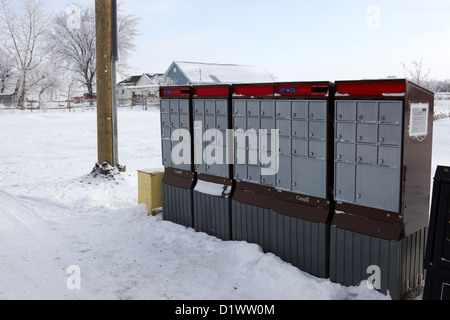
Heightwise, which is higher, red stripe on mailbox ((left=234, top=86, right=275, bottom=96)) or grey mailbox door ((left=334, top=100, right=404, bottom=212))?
red stripe on mailbox ((left=234, top=86, right=275, bottom=96))

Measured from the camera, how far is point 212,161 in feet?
21.5

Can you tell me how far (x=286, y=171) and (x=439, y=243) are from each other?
1.92 meters

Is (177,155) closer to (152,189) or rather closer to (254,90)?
(152,189)

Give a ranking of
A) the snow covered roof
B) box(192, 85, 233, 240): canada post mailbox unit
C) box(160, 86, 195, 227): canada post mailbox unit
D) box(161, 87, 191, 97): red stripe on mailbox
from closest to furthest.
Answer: box(192, 85, 233, 240): canada post mailbox unit < box(161, 87, 191, 97): red stripe on mailbox < box(160, 86, 195, 227): canada post mailbox unit < the snow covered roof

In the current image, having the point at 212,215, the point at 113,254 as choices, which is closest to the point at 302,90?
the point at 212,215

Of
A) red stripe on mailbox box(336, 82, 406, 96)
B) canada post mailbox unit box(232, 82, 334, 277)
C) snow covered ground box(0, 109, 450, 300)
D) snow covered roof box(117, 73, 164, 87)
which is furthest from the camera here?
snow covered roof box(117, 73, 164, 87)

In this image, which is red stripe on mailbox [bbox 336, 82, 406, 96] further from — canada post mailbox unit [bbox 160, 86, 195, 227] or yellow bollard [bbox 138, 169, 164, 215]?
yellow bollard [bbox 138, 169, 164, 215]

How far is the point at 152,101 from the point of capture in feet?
149

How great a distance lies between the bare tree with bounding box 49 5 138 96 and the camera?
148ft

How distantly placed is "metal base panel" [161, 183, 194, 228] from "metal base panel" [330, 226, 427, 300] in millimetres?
2683

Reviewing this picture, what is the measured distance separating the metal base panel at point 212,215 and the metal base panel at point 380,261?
181 cm

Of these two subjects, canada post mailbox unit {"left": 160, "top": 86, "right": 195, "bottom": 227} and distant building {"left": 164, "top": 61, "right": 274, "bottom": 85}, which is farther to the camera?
distant building {"left": 164, "top": 61, "right": 274, "bottom": 85}

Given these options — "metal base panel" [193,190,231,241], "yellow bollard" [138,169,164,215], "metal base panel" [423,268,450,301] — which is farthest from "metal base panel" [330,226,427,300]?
"yellow bollard" [138,169,164,215]
